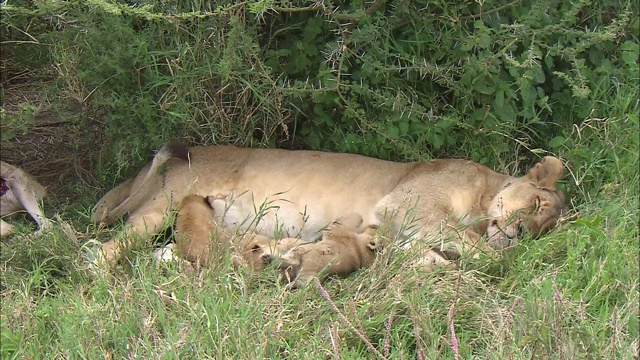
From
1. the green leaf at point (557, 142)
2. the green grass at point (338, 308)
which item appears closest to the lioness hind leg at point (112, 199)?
the green grass at point (338, 308)

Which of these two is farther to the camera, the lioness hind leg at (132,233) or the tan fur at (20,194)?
the tan fur at (20,194)

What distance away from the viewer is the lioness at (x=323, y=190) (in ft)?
15.4

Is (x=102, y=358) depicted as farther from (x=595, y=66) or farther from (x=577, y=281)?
(x=595, y=66)

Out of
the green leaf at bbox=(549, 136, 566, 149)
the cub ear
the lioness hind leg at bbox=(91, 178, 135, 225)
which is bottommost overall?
the cub ear

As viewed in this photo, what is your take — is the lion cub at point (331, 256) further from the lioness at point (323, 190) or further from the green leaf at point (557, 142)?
the green leaf at point (557, 142)

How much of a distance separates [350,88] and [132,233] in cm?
149

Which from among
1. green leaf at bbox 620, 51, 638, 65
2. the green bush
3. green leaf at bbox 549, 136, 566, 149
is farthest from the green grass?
green leaf at bbox 620, 51, 638, 65

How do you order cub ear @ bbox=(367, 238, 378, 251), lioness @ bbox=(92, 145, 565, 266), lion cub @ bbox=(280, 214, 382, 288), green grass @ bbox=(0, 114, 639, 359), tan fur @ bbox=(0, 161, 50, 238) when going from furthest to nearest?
tan fur @ bbox=(0, 161, 50, 238) < lioness @ bbox=(92, 145, 565, 266) < cub ear @ bbox=(367, 238, 378, 251) < lion cub @ bbox=(280, 214, 382, 288) < green grass @ bbox=(0, 114, 639, 359)

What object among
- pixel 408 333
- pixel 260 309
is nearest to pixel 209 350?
pixel 260 309

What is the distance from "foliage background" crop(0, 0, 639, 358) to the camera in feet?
15.8

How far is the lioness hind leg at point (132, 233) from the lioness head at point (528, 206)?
1.71m

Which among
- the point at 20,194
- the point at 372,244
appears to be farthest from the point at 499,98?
the point at 20,194

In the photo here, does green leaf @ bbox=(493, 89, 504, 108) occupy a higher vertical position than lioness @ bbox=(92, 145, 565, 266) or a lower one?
higher

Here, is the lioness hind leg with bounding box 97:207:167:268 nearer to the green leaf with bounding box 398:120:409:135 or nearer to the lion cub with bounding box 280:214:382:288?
the lion cub with bounding box 280:214:382:288
